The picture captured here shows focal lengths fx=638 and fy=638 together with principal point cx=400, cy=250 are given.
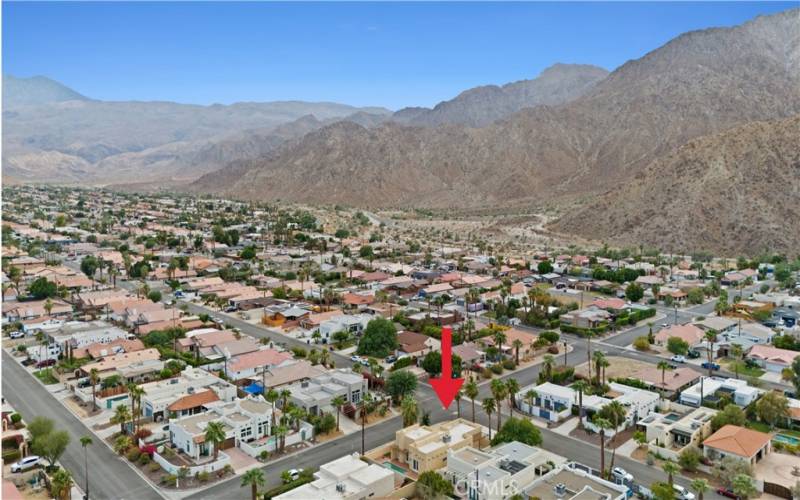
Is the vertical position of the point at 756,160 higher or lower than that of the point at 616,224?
higher

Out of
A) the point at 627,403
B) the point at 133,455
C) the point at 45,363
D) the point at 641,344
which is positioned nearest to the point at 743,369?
the point at 641,344

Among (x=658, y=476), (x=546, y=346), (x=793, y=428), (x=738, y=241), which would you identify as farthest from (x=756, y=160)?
(x=658, y=476)

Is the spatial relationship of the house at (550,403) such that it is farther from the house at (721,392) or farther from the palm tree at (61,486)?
the palm tree at (61,486)

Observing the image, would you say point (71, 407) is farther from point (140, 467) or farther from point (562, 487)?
point (562, 487)

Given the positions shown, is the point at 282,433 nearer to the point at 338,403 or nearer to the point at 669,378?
the point at 338,403

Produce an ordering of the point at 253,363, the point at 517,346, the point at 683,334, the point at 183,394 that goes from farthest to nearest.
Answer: the point at 683,334 < the point at 517,346 < the point at 253,363 < the point at 183,394

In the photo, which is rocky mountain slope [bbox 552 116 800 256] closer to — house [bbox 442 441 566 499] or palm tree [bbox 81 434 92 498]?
house [bbox 442 441 566 499]
